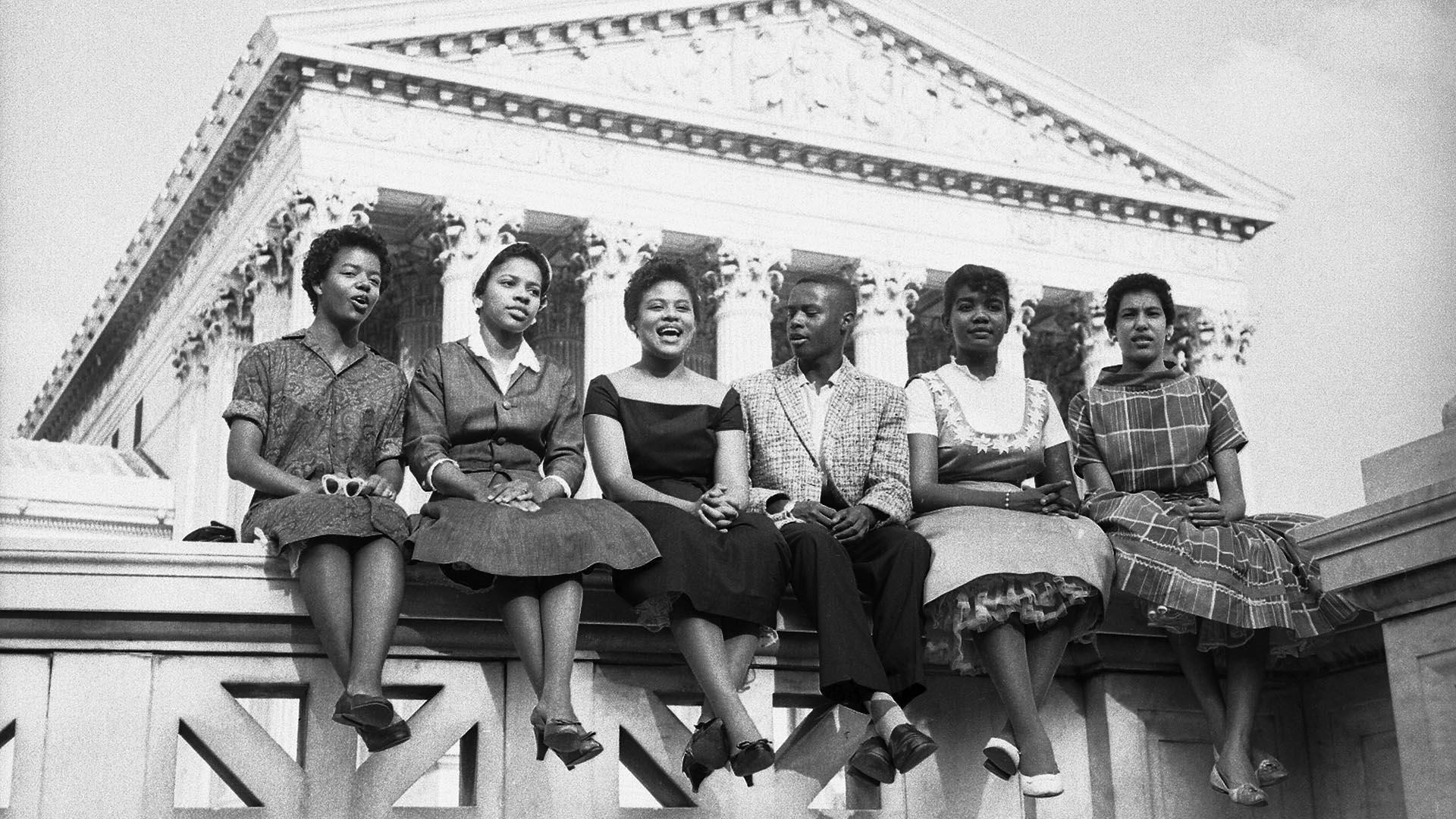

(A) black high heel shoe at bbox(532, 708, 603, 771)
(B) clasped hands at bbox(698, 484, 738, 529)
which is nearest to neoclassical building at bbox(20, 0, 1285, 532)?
(B) clasped hands at bbox(698, 484, 738, 529)

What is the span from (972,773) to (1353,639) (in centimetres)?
137

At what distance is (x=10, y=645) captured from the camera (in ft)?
15.7

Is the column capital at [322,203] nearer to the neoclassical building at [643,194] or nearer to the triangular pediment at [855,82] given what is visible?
the neoclassical building at [643,194]

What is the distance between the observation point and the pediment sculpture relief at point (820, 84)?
3269 cm

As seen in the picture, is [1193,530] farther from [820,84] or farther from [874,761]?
[820,84]

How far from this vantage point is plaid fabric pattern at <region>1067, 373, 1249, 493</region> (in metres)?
7.00

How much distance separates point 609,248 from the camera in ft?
101

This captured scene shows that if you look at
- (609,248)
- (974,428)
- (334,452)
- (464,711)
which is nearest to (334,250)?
(334,452)

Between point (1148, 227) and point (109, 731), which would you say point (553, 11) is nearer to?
point (1148, 227)

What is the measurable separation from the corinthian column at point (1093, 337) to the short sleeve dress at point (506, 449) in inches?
1195

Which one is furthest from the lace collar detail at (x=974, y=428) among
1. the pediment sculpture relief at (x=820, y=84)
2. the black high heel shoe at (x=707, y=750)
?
the pediment sculpture relief at (x=820, y=84)

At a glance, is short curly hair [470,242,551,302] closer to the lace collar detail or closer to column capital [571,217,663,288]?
the lace collar detail

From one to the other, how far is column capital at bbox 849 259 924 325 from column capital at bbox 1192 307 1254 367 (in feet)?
22.6

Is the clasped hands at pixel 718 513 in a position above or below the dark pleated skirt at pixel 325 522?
above
